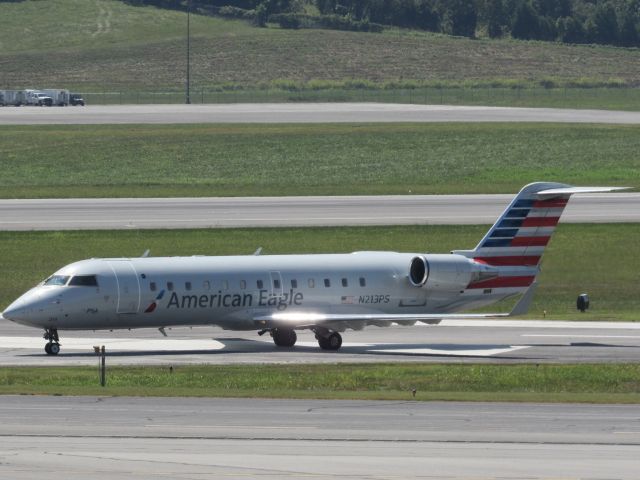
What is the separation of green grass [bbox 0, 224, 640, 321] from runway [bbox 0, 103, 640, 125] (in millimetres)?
58362

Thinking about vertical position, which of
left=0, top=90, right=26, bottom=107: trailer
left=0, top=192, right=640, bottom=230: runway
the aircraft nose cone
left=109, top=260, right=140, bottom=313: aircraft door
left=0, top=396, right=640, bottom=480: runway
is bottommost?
left=0, top=90, right=26, bottom=107: trailer

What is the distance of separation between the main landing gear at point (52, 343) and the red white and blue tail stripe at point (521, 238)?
13.3 meters

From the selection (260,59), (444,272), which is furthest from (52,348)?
(260,59)

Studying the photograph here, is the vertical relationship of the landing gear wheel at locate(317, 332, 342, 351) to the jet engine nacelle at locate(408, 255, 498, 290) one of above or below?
below

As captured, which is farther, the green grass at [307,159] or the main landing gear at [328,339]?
the green grass at [307,159]

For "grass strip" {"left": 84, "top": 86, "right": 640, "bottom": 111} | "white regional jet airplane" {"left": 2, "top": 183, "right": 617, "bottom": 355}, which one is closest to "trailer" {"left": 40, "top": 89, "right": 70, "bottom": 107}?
"grass strip" {"left": 84, "top": 86, "right": 640, "bottom": 111}

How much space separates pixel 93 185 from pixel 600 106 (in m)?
72.0

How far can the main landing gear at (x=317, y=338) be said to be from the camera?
45781 mm

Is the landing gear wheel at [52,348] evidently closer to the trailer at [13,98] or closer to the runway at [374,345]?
the runway at [374,345]

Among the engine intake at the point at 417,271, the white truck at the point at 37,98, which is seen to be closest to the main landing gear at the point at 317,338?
the engine intake at the point at 417,271

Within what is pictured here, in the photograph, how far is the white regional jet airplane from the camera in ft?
144

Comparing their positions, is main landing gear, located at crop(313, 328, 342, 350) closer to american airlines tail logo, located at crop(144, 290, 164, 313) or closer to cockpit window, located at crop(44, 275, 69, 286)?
american airlines tail logo, located at crop(144, 290, 164, 313)

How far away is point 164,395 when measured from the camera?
110 feet

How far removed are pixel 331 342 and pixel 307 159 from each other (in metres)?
59.5
